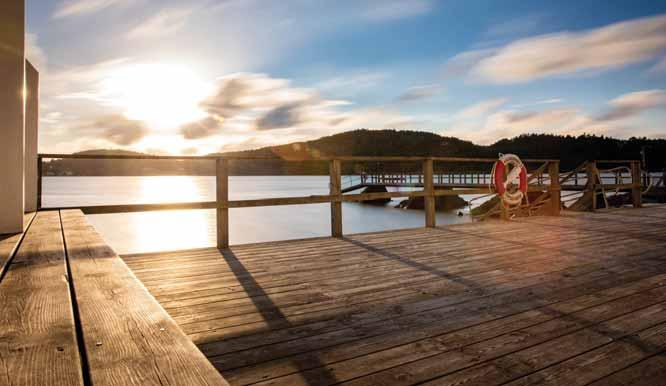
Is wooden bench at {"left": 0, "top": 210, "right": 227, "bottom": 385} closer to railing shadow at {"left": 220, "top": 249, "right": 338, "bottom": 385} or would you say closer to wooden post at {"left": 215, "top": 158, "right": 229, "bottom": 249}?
railing shadow at {"left": 220, "top": 249, "right": 338, "bottom": 385}

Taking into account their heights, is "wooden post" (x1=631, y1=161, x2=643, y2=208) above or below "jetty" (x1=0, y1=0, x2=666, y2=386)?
above

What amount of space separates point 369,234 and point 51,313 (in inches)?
155

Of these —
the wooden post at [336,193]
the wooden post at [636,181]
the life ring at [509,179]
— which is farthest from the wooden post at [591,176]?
the wooden post at [336,193]

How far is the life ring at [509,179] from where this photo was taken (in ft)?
20.2

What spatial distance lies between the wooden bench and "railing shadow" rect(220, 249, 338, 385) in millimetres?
667

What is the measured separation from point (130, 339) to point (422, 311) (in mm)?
1590

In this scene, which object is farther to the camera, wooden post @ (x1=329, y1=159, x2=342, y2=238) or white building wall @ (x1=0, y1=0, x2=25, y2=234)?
wooden post @ (x1=329, y1=159, x2=342, y2=238)

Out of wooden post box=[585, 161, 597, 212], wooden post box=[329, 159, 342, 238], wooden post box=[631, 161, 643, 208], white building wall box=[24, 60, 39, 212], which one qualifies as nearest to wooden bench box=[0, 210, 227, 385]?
white building wall box=[24, 60, 39, 212]

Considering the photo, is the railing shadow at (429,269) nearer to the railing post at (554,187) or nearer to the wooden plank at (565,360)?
the wooden plank at (565,360)

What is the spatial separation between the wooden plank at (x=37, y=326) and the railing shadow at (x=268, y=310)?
797 millimetres

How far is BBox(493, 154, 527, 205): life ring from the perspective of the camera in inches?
242

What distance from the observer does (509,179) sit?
647 cm

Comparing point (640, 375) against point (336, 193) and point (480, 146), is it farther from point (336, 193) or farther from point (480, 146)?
point (480, 146)

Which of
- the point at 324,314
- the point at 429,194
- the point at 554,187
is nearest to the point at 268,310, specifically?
the point at 324,314
